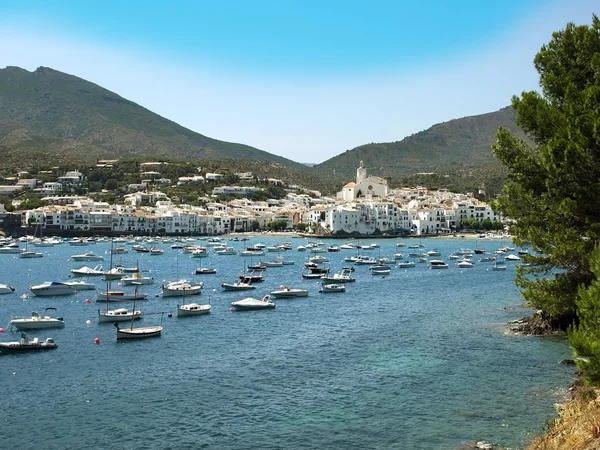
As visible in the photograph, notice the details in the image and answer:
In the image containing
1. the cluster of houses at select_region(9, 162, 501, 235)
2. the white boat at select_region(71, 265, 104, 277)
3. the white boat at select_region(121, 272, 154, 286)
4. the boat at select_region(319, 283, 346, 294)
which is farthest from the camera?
the cluster of houses at select_region(9, 162, 501, 235)

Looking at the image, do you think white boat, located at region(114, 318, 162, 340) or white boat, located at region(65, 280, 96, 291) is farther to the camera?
white boat, located at region(65, 280, 96, 291)

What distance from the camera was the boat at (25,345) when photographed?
82.8 ft

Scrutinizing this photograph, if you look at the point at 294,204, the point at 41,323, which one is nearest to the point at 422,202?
the point at 294,204

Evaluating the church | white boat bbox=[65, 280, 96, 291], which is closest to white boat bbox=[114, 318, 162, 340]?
white boat bbox=[65, 280, 96, 291]

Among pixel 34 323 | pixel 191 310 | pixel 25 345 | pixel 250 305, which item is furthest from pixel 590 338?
pixel 250 305

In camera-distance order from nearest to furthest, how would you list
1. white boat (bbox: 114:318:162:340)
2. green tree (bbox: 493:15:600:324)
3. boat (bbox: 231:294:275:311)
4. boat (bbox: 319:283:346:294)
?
green tree (bbox: 493:15:600:324) < white boat (bbox: 114:318:162:340) < boat (bbox: 231:294:275:311) < boat (bbox: 319:283:346:294)

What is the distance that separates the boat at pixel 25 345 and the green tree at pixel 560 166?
19.7 metres

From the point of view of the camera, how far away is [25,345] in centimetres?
2548

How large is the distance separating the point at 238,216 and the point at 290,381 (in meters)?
121

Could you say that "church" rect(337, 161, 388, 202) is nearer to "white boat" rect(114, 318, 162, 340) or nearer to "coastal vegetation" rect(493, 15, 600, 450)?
"white boat" rect(114, 318, 162, 340)

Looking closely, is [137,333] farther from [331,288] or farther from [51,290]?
[331,288]

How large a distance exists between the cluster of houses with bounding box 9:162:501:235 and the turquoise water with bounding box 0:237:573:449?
8947cm

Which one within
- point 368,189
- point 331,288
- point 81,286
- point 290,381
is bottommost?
point 290,381

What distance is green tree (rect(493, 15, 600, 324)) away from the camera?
16.7 m
